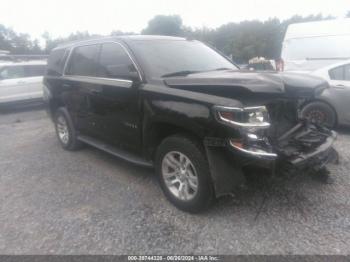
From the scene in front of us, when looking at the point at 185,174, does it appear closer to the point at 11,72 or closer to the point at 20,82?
the point at 20,82

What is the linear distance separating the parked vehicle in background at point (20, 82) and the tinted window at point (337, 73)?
29.5ft

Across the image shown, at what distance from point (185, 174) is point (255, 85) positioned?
1164 mm

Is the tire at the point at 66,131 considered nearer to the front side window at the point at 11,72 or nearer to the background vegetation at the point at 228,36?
the front side window at the point at 11,72

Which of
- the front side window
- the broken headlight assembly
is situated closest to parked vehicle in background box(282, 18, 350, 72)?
the broken headlight assembly

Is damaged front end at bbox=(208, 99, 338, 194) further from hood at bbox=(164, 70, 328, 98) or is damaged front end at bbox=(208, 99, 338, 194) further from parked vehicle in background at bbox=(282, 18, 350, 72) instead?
parked vehicle in background at bbox=(282, 18, 350, 72)

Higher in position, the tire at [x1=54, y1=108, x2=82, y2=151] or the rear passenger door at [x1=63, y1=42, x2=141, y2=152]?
the rear passenger door at [x1=63, y1=42, x2=141, y2=152]

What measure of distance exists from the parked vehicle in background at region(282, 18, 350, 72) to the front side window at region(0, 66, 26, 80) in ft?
28.4

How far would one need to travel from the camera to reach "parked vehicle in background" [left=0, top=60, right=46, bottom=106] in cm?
1018

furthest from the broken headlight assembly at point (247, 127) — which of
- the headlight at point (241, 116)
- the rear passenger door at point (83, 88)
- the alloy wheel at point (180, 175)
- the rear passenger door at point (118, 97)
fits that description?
the rear passenger door at point (83, 88)

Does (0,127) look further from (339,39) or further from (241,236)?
(339,39)

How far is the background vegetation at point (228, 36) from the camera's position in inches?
1504

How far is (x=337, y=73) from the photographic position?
5.96 meters

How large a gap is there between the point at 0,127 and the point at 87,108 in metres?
4.89

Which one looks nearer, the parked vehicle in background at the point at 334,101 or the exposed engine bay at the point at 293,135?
the exposed engine bay at the point at 293,135
